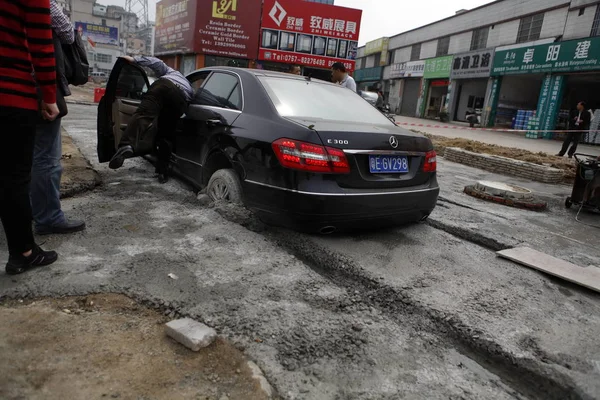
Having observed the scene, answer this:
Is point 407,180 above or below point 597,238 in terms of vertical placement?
above

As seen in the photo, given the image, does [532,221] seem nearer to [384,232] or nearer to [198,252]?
[384,232]

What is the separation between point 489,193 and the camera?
5879mm

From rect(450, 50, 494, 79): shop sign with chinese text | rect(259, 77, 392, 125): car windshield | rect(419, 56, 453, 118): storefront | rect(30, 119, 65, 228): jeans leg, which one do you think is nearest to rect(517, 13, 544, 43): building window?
rect(450, 50, 494, 79): shop sign with chinese text

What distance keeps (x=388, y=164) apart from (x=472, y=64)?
2894cm

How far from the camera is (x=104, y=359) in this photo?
1.79 meters

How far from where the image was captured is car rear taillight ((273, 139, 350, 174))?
3035mm

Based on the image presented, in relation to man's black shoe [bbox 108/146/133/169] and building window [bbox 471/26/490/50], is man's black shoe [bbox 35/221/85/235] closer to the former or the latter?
man's black shoe [bbox 108/146/133/169]

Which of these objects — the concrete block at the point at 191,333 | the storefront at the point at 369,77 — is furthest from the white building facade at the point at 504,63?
the concrete block at the point at 191,333

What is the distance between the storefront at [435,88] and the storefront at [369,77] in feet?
25.7

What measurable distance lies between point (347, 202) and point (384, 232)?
779 millimetres

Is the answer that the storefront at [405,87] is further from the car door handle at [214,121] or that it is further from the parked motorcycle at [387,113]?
the car door handle at [214,121]

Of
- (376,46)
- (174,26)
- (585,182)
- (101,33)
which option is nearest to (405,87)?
(376,46)

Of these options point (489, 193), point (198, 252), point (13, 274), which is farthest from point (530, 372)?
point (489, 193)

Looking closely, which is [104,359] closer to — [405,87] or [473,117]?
[473,117]
